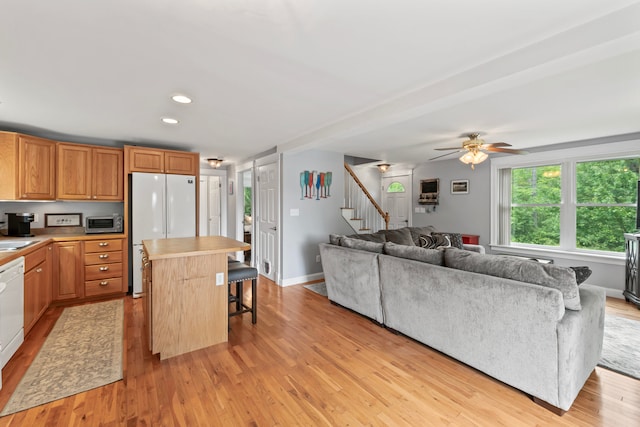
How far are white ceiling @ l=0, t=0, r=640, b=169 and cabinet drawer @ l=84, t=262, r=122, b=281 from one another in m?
1.81

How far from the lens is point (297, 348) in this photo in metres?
2.67

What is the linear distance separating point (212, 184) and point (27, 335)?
4.57 m

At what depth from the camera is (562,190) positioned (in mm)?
4730

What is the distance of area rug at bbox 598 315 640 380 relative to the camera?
237cm

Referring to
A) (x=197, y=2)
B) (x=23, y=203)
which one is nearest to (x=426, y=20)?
(x=197, y=2)

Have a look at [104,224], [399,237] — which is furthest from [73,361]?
[399,237]

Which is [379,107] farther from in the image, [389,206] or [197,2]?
[389,206]

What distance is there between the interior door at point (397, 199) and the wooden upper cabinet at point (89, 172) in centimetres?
548

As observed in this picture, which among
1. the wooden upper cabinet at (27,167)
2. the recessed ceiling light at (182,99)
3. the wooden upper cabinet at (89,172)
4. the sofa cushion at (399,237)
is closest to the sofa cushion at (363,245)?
the sofa cushion at (399,237)

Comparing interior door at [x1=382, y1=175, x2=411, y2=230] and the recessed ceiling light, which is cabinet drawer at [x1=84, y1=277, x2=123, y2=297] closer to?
the recessed ceiling light

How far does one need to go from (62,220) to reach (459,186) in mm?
6749

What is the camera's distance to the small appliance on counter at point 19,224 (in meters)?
3.57

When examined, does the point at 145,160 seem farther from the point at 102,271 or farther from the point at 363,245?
the point at 363,245

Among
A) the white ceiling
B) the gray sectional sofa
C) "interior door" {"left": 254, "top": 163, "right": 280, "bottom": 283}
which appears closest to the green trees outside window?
the white ceiling
